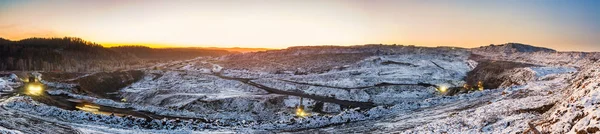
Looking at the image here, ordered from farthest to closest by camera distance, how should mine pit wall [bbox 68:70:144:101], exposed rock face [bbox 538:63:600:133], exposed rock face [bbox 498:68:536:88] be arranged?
mine pit wall [bbox 68:70:144:101] → exposed rock face [bbox 498:68:536:88] → exposed rock face [bbox 538:63:600:133]

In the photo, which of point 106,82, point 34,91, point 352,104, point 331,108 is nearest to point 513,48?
point 352,104

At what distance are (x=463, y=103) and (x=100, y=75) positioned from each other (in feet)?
303

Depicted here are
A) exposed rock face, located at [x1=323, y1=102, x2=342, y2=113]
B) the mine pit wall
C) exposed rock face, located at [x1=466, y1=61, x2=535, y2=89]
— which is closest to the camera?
exposed rock face, located at [x1=323, y1=102, x2=342, y2=113]

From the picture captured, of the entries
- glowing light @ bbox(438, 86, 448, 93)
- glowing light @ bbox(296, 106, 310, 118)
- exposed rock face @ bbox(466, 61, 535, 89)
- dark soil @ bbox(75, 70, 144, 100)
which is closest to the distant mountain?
exposed rock face @ bbox(466, 61, 535, 89)

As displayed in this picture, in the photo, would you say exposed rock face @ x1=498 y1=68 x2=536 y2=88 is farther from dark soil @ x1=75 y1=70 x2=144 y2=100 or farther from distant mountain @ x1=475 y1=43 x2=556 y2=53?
distant mountain @ x1=475 y1=43 x2=556 y2=53

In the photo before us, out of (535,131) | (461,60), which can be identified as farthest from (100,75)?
(461,60)

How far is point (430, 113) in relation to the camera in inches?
1268

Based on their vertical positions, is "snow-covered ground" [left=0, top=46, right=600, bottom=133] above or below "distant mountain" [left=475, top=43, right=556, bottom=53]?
below

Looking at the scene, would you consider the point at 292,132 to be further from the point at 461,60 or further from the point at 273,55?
the point at 273,55

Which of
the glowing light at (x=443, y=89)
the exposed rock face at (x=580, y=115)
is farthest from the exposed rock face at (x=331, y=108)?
the exposed rock face at (x=580, y=115)

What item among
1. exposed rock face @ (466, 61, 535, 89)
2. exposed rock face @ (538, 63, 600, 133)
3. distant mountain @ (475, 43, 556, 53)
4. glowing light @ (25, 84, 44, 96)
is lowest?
glowing light @ (25, 84, 44, 96)

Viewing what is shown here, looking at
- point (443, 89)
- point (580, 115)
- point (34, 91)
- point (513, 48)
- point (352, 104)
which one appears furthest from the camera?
point (513, 48)

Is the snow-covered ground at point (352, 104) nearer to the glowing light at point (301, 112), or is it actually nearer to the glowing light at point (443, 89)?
the glowing light at point (443, 89)

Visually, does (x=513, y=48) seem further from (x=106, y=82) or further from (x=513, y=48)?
(x=106, y=82)
